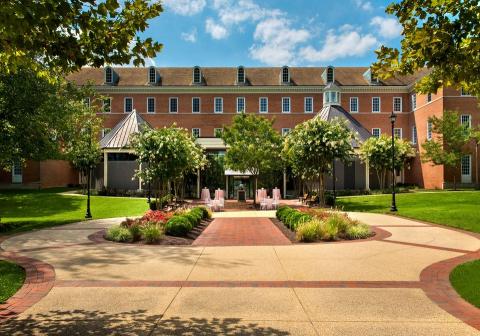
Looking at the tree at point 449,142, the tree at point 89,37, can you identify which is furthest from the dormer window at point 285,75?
the tree at point 89,37

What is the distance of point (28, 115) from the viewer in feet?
61.2

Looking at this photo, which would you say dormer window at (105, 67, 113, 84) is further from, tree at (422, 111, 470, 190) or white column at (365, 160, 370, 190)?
tree at (422, 111, 470, 190)

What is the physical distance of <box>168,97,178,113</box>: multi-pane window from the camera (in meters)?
54.5

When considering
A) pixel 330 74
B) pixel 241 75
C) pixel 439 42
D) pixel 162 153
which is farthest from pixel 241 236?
pixel 330 74

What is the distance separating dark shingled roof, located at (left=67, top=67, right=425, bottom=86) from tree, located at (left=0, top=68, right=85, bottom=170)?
115 feet

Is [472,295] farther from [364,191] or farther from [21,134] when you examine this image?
[364,191]

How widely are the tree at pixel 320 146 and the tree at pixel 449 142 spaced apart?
44.0ft

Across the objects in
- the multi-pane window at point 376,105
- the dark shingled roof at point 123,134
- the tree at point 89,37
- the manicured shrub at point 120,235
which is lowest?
the manicured shrub at point 120,235

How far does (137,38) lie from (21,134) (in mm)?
15071

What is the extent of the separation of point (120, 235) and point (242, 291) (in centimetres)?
727

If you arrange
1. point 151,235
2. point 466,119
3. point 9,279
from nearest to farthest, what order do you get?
point 9,279, point 151,235, point 466,119

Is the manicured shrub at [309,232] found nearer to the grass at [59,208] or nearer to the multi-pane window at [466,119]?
the grass at [59,208]

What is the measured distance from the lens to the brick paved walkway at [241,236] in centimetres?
1339

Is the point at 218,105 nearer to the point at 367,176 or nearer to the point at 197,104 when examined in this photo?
the point at 197,104
